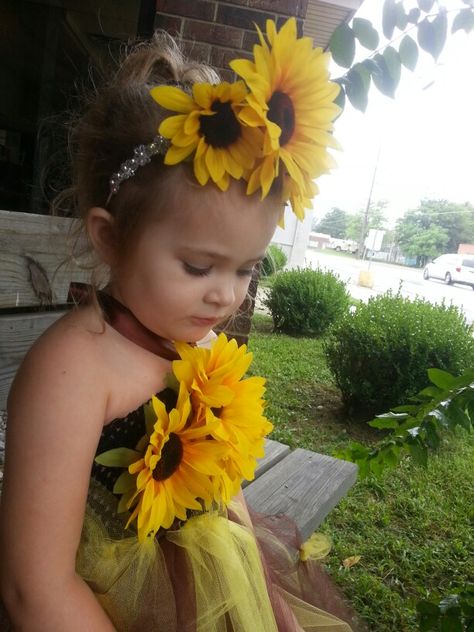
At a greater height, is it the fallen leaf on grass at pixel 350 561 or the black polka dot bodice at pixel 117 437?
the black polka dot bodice at pixel 117 437

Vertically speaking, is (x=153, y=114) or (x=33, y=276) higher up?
(x=153, y=114)

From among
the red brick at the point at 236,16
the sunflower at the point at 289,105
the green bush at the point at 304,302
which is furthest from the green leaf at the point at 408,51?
the green bush at the point at 304,302

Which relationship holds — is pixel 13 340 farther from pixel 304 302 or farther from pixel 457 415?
pixel 304 302

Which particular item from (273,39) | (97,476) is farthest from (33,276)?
(273,39)

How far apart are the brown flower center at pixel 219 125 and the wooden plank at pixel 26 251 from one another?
0.90m

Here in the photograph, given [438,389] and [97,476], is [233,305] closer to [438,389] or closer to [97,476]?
[97,476]

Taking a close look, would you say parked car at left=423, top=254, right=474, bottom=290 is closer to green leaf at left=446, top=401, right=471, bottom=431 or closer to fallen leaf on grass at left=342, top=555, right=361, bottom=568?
fallen leaf on grass at left=342, top=555, right=361, bottom=568

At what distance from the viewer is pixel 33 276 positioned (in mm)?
→ 1850

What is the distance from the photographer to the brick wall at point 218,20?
3.20 metres

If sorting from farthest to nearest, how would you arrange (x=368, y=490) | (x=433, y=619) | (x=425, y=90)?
(x=368, y=490) → (x=425, y=90) → (x=433, y=619)

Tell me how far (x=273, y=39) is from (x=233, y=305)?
0.47m

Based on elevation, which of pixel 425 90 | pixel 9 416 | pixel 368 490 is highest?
pixel 425 90

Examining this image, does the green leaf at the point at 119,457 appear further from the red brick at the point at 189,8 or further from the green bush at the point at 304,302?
the green bush at the point at 304,302

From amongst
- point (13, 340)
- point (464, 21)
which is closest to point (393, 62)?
point (464, 21)
